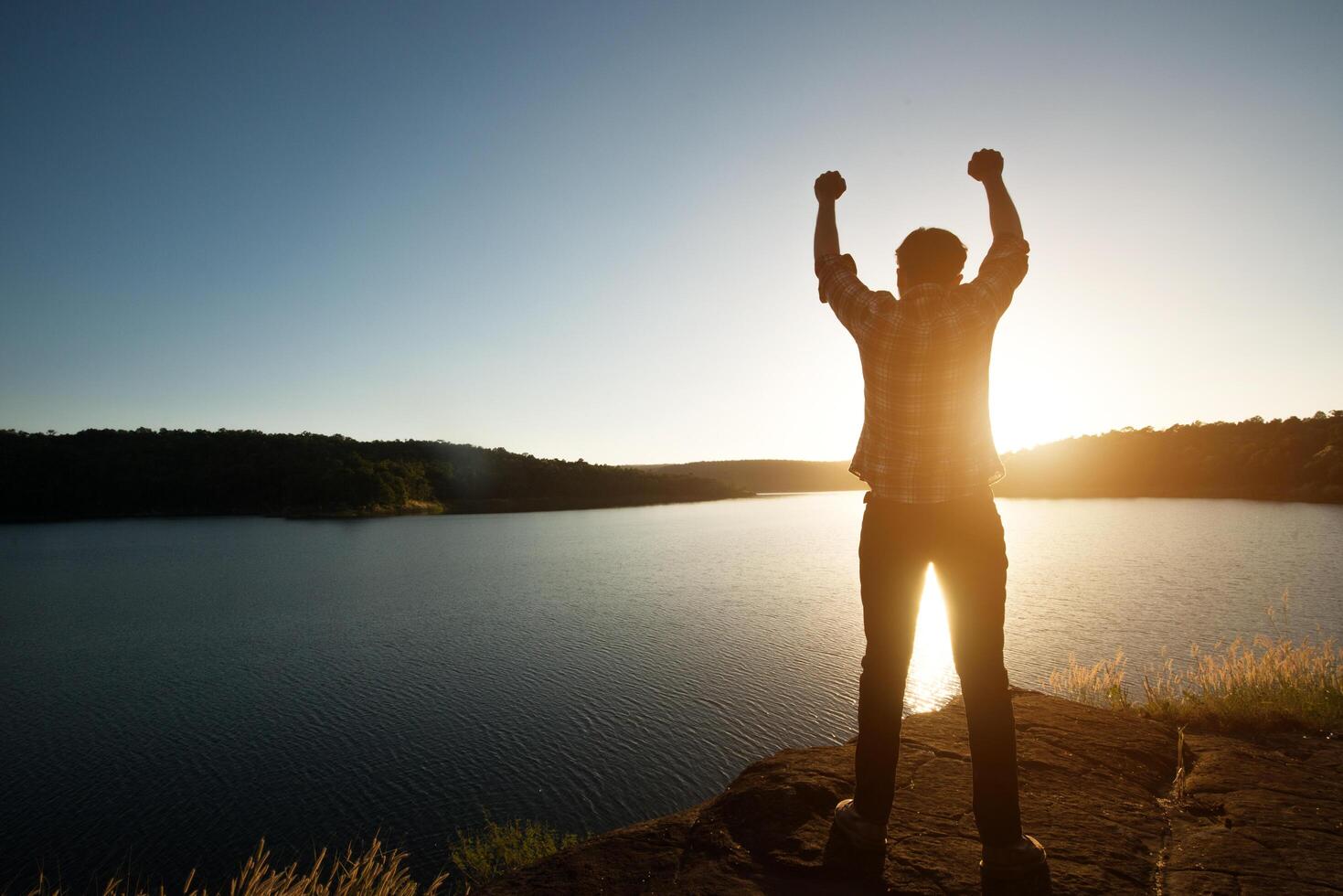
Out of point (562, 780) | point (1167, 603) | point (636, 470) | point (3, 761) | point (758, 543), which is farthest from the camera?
point (636, 470)

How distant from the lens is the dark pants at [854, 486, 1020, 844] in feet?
7.57

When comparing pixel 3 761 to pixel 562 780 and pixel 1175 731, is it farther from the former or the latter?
pixel 1175 731

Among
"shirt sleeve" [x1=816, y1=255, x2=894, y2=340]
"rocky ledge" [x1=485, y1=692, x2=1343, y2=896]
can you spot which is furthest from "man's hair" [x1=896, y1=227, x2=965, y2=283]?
"rocky ledge" [x1=485, y1=692, x2=1343, y2=896]

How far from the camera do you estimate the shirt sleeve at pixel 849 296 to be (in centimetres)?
243

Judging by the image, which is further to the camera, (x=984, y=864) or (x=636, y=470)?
(x=636, y=470)

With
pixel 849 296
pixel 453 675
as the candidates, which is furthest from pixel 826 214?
pixel 453 675

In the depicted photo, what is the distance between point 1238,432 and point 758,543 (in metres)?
85.7

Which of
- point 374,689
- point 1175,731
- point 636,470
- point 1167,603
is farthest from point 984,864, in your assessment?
point 636,470

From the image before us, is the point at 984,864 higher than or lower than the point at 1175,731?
higher

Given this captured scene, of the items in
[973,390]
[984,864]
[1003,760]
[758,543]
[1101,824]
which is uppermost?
[973,390]

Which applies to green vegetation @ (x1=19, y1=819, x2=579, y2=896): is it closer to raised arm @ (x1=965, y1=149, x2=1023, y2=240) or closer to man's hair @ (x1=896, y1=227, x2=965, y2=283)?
man's hair @ (x1=896, y1=227, x2=965, y2=283)

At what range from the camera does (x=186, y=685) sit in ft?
51.6

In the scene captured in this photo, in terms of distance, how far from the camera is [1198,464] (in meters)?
88.7

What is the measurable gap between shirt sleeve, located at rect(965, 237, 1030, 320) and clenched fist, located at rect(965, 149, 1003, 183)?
283 millimetres
